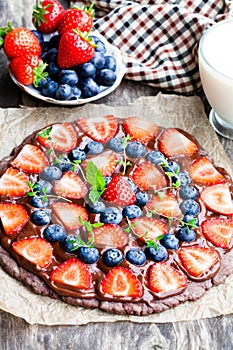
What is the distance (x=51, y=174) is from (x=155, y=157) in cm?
40

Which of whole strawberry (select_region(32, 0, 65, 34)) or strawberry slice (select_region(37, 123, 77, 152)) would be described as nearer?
strawberry slice (select_region(37, 123, 77, 152))

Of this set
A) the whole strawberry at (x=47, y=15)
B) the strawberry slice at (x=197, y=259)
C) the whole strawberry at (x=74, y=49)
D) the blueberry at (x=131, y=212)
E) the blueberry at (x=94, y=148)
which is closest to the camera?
the strawberry slice at (x=197, y=259)

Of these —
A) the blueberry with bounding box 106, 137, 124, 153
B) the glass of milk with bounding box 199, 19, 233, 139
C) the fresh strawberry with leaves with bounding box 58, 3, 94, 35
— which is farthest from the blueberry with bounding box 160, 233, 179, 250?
the fresh strawberry with leaves with bounding box 58, 3, 94, 35

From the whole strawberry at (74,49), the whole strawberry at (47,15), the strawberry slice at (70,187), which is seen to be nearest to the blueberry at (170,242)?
the strawberry slice at (70,187)

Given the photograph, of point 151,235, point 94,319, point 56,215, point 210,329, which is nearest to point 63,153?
point 56,215

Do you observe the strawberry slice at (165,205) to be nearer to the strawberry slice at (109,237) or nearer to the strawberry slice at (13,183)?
the strawberry slice at (109,237)

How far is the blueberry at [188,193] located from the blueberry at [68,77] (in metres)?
0.68

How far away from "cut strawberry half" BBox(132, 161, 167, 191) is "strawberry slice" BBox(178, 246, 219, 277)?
0.30 m

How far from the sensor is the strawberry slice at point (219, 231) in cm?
224

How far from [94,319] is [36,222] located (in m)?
0.39

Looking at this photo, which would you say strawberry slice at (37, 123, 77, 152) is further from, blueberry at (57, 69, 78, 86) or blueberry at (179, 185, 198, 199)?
blueberry at (179, 185, 198, 199)

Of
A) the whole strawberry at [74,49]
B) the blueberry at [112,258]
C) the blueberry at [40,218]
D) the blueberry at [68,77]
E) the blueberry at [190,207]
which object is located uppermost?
the whole strawberry at [74,49]

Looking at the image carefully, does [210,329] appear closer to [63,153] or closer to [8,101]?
[63,153]

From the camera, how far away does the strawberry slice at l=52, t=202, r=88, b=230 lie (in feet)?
7.29
